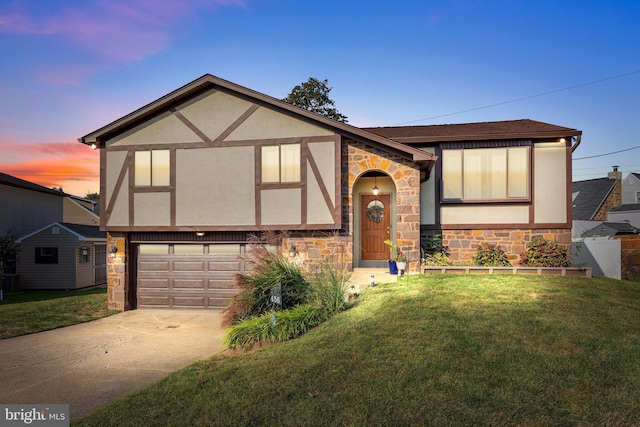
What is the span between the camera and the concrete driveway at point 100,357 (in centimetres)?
541

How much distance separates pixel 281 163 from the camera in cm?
1109

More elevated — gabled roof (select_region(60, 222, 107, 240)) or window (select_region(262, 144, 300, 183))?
window (select_region(262, 144, 300, 183))

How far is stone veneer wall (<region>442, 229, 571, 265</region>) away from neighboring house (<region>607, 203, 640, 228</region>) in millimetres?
25545

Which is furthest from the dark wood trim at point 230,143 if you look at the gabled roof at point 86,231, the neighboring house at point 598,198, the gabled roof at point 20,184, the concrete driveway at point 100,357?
the neighboring house at point 598,198

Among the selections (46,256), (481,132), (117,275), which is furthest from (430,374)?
(46,256)

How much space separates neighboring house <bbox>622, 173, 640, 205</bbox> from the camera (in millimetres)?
36250

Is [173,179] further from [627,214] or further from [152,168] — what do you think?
[627,214]

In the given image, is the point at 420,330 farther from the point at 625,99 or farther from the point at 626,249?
the point at 625,99

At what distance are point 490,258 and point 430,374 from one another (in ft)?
24.8

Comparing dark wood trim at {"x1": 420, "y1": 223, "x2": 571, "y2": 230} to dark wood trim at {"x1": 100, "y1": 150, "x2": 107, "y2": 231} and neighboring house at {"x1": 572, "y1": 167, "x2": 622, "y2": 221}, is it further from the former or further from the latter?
neighboring house at {"x1": 572, "y1": 167, "x2": 622, "y2": 221}

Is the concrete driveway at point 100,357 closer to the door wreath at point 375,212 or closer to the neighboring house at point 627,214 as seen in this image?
the door wreath at point 375,212

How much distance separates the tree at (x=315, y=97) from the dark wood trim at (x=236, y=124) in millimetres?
15875

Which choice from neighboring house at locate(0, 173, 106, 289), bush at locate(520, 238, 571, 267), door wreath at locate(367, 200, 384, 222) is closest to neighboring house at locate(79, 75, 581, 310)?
door wreath at locate(367, 200, 384, 222)

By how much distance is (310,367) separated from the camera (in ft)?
16.7
